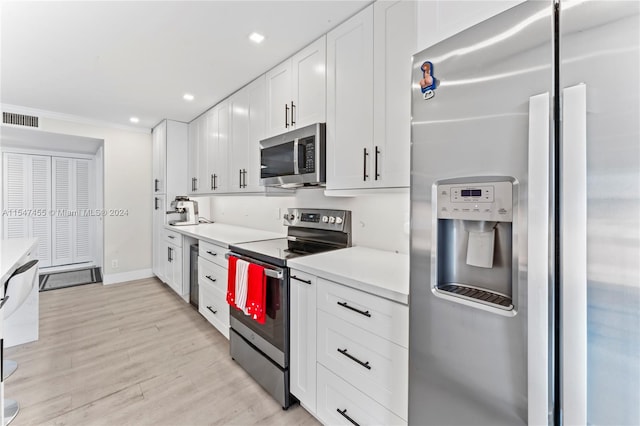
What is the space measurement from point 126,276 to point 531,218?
17.2 feet

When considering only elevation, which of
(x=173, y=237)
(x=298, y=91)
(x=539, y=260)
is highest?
(x=298, y=91)

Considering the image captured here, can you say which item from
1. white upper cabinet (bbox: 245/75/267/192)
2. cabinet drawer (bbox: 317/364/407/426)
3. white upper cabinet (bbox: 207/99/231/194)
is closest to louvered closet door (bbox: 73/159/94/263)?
white upper cabinet (bbox: 207/99/231/194)

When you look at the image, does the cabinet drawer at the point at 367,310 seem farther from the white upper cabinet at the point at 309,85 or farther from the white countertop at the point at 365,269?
the white upper cabinet at the point at 309,85

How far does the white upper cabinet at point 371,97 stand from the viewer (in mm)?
1502

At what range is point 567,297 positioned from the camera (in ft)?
2.21

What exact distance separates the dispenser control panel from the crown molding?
497cm

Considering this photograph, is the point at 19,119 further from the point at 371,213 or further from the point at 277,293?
the point at 371,213

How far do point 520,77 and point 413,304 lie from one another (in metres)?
0.76

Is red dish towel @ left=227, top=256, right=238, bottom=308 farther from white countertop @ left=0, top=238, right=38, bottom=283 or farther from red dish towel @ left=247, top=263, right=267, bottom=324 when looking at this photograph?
white countertop @ left=0, top=238, right=38, bottom=283

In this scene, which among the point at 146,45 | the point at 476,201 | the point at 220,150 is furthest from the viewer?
the point at 220,150

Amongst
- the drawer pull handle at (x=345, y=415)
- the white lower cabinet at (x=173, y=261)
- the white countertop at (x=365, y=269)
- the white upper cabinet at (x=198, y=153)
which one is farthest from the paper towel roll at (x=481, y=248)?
the white lower cabinet at (x=173, y=261)

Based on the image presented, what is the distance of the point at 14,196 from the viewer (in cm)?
464

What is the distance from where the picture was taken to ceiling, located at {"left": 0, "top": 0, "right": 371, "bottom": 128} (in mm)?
1721

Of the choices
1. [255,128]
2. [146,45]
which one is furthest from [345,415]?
[146,45]
